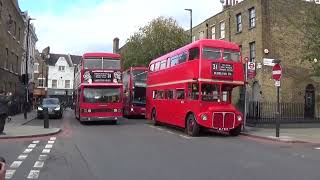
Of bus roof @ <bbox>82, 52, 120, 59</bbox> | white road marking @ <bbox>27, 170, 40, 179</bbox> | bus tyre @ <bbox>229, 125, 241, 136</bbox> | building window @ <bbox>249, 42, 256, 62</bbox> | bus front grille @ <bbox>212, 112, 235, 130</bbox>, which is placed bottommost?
white road marking @ <bbox>27, 170, 40, 179</bbox>

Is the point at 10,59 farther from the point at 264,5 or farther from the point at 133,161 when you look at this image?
the point at 133,161

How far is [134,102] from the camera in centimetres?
3806

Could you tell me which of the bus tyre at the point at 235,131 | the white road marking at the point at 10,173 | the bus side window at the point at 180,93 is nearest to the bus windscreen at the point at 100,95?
the bus side window at the point at 180,93

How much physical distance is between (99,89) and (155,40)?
756 inches

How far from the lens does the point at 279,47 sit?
35562 millimetres

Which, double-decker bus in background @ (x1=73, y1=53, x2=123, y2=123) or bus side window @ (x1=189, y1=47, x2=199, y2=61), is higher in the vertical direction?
bus side window @ (x1=189, y1=47, x2=199, y2=61)

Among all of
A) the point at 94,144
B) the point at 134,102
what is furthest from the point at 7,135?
the point at 134,102

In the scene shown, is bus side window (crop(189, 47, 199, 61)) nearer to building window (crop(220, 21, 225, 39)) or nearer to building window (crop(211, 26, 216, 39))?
building window (crop(220, 21, 225, 39))

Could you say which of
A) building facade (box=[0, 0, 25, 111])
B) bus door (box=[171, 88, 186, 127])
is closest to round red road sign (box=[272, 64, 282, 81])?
bus door (box=[171, 88, 186, 127])

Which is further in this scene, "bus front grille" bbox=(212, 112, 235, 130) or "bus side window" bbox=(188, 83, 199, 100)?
"bus side window" bbox=(188, 83, 199, 100)

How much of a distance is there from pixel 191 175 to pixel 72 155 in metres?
4.75

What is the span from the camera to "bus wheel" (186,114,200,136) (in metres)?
21.7

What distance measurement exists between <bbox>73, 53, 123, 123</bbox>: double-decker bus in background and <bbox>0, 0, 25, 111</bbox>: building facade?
8144mm

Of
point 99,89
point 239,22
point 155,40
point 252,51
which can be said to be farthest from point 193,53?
point 155,40
